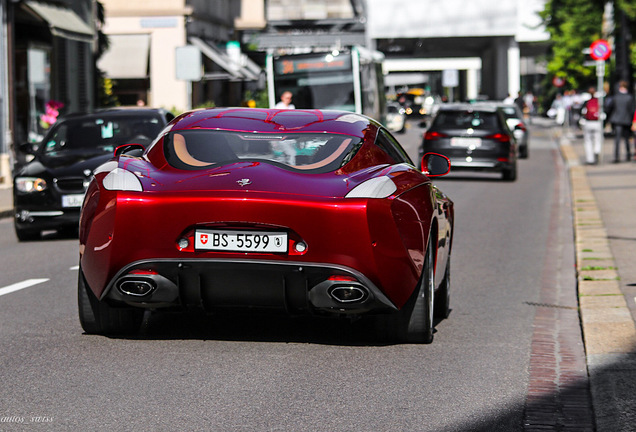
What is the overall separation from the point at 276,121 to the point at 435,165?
129cm

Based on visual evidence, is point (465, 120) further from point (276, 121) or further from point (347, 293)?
point (347, 293)

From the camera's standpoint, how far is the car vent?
14078mm

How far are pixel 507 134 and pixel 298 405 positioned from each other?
20226 mm

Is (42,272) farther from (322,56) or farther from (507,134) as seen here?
(322,56)

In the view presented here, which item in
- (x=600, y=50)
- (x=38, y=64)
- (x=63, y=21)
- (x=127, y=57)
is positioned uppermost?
(x=63, y=21)

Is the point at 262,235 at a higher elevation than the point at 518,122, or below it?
higher

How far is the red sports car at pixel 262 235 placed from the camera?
21.4ft

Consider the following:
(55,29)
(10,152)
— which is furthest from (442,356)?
(55,29)

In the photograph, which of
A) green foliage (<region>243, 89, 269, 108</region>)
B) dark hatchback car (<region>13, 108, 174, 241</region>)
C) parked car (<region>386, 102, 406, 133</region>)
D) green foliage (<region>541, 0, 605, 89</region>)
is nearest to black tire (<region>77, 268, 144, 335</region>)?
dark hatchback car (<region>13, 108, 174, 241</region>)

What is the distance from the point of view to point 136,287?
6.76 metres

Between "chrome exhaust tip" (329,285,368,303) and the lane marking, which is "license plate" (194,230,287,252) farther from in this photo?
the lane marking

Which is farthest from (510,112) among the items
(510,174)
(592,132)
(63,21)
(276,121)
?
(276,121)

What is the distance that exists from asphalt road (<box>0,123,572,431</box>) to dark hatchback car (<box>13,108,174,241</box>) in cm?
414

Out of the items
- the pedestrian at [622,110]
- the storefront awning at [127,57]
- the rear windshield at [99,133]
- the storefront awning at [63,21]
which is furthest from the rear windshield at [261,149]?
the storefront awning at [127,57]
